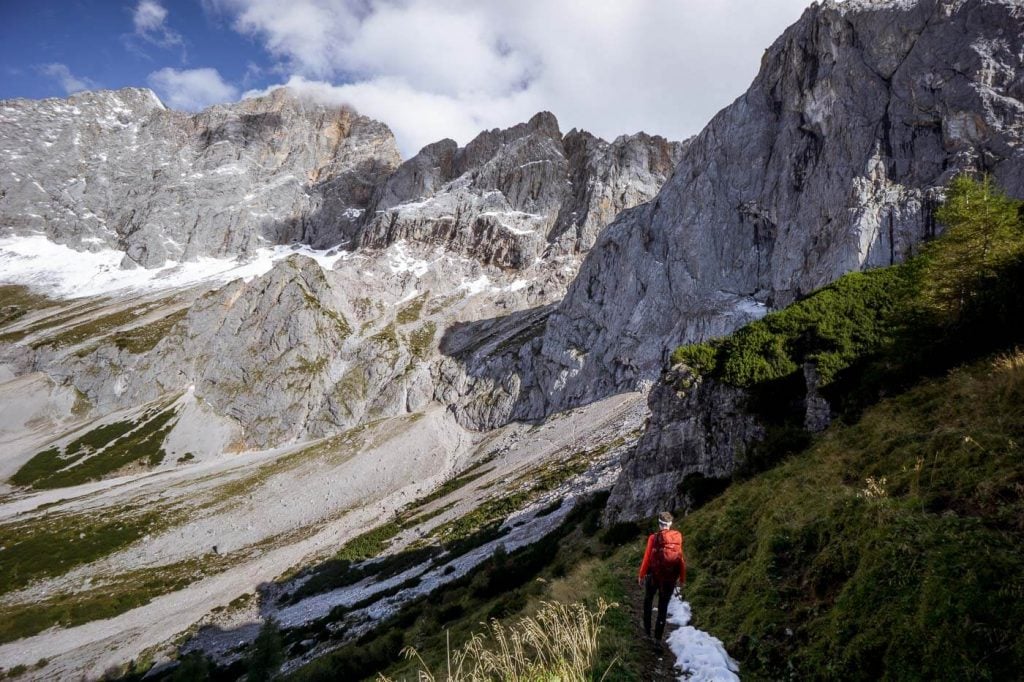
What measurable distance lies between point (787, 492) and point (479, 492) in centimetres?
5663

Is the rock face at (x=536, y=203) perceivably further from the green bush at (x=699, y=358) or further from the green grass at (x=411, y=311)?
the green bush at (x=699, y=358)

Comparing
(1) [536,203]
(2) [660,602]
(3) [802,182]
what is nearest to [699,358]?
(2) [660,602]

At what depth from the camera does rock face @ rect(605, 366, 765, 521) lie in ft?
81.7

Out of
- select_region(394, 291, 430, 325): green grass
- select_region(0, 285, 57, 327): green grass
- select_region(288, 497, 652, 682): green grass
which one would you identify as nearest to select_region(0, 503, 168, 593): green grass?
select_region(288, 497, 652, 682): green grass

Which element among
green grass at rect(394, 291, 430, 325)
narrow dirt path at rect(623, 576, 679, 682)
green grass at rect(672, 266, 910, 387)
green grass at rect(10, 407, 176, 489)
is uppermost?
green grass at rect(394, 291, 430, 325)

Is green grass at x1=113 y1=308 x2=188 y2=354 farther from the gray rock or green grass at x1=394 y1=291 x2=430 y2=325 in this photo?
the gray rock

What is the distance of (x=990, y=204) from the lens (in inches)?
688

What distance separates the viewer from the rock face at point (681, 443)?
81.7 ft

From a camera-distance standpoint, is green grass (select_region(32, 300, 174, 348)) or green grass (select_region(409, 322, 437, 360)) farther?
green grass (select_region(32, 300, 174, 348))

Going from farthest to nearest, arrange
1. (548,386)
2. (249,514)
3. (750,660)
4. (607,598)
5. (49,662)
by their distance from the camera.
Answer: (548,386) → (249,514) → (49,662) → (607,598) → (750,660)

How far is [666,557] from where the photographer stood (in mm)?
9773

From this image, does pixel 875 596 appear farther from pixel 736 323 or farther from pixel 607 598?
pixel 736 323

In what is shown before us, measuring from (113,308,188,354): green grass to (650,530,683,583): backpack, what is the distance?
16395 cm

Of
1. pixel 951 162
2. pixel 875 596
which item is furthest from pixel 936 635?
pixel 951 162
